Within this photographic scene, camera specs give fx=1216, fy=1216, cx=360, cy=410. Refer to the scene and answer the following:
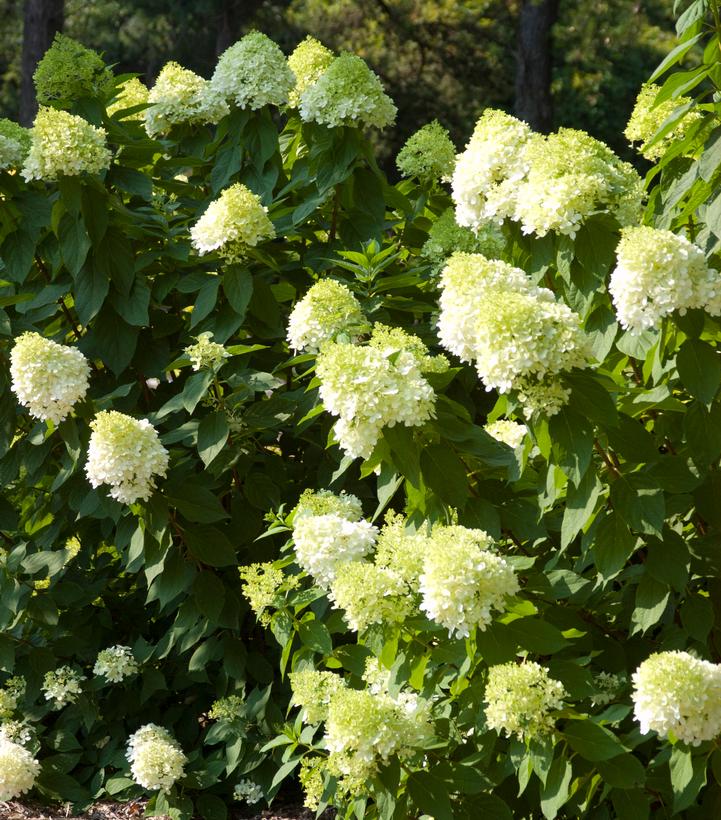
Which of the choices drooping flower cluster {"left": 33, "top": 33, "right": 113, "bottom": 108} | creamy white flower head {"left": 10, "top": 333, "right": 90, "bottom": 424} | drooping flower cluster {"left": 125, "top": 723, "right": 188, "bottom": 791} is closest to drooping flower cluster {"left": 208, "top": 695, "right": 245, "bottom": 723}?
drooping flower cluster {"left": 125, "top": 723, "right": 188, "bottom": 791}

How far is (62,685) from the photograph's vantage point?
4.02m

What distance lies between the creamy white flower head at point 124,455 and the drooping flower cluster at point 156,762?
907 millimetres

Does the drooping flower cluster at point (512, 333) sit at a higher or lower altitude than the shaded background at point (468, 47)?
higher

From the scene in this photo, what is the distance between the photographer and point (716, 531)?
2836 millimetres

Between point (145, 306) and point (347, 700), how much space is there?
1777 mm

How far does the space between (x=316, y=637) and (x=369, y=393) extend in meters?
0.88

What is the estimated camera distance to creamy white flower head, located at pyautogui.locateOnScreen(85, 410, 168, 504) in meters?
3.15

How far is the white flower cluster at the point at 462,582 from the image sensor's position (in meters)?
2.25

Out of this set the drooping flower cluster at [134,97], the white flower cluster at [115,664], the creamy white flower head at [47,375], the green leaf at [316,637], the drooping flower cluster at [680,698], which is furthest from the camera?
the drooping flower cluster at [134,97]

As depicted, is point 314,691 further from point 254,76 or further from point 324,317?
point 254,76

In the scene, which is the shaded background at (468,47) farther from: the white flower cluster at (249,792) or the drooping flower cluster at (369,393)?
the drooping flower cluster at (369,393)

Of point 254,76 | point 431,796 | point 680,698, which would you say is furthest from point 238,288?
point 680,698

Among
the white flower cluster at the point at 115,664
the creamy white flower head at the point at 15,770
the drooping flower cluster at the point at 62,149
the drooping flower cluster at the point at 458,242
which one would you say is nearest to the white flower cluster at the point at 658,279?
the drooping flower cluster at the point at 458,242

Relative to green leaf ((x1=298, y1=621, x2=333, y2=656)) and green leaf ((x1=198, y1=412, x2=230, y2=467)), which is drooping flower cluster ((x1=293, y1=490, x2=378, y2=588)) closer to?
green leaf ((x1=298, y1=621, x2=333, y2=656))
